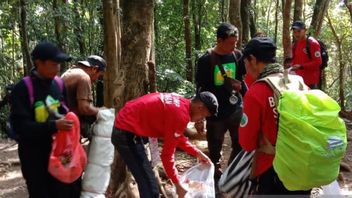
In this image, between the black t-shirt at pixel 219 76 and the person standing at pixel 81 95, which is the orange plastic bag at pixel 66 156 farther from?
the black t-shirt at pixel 219 76

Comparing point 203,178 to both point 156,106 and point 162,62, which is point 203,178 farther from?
point 162,62

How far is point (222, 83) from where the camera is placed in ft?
17.0

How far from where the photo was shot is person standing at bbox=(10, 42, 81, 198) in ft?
11.5

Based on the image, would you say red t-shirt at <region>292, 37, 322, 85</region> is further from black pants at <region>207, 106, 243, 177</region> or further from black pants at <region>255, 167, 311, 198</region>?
black pants at <region>255, 167, 311, 198</region>

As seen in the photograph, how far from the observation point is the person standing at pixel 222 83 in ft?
16.8

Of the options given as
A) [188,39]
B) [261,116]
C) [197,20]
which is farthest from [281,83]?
[197,20]

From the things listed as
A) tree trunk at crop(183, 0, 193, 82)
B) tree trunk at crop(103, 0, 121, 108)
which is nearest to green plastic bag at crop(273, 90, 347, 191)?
tree trunk at crop(103, 0, 121, 108)

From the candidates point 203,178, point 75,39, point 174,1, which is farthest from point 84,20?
point 203,178

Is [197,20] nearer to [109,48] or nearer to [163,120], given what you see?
[109,48]

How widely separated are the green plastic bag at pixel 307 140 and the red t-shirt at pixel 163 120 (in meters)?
1.19

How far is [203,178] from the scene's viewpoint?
163 inches

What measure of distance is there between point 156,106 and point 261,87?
122 centimetres

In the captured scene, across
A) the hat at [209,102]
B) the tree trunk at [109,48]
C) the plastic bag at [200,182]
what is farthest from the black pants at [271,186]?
the tree trunk at [109,48]

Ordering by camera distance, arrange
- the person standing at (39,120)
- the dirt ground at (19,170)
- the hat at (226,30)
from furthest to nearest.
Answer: the dirt ground at (19,170) < the hat at (226,30) < the person standing at (39,120)
